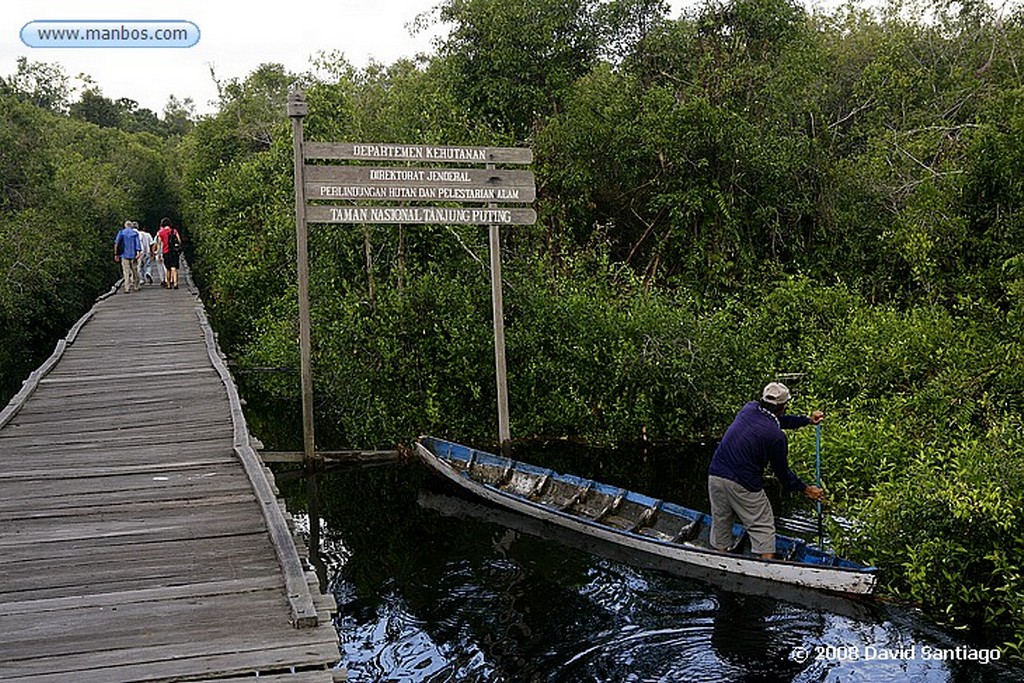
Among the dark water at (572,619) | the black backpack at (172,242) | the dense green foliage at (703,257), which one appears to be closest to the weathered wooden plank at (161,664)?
the dark water at (572,619)

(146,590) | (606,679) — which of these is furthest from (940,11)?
(146,590)

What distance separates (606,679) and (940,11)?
63.6 ft

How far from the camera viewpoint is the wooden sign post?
13102 millimetres

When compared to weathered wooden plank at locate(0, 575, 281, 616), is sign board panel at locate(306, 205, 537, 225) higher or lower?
higher

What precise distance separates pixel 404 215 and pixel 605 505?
4.72 m

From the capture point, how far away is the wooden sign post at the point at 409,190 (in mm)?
13102

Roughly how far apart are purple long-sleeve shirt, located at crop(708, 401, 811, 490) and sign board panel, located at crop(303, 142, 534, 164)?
19.6ft

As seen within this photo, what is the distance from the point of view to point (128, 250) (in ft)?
77.6

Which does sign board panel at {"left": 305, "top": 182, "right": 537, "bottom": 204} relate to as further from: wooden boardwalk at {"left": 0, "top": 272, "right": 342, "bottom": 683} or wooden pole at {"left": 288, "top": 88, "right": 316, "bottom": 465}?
wooden boardwalk at {"left": 0, "top": 272, "right": 342, "bottom": 683}

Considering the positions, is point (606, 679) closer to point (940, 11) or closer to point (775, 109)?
point (775, 109)

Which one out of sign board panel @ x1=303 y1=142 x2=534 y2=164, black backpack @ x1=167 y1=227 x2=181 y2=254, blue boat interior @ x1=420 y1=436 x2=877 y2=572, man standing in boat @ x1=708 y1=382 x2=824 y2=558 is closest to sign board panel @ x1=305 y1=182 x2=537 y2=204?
sign board panel @ x1=303 y1=142 x2=534 y2=164

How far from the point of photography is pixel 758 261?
21016 millimetres

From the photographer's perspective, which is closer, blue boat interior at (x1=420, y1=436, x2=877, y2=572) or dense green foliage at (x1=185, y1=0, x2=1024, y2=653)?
blue boat interior at (x1=420, y1=436, x2=877, y2=572)

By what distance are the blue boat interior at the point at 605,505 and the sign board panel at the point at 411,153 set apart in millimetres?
3799
